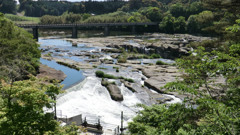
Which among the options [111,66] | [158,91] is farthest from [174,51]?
[158,91]

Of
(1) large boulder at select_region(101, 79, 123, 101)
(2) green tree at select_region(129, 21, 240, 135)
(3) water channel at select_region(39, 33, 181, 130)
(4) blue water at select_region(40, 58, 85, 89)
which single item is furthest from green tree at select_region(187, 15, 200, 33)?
(2) green tree at select_region(129, 21, 240, 135)

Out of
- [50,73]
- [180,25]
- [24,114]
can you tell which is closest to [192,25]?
[180,25]

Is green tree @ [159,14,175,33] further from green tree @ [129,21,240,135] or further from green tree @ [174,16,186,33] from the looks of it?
green tree @ [129,21,240,135]

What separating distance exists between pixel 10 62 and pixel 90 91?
12.6m

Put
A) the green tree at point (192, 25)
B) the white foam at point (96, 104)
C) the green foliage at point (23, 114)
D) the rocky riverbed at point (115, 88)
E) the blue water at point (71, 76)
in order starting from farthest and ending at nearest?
the green tree at point (192, 25), the blue water at point (71, 76), the rocky riverbed at point (115, 88), the white foam at point (96, 104), the green foliage at point (23, 114)

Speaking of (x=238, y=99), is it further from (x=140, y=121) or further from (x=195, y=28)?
(x=195, y=28)

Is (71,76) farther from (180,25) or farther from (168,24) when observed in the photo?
(168,24)

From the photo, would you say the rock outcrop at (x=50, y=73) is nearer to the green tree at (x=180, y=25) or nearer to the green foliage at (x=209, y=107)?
the green foliage at (x=209, y=107)

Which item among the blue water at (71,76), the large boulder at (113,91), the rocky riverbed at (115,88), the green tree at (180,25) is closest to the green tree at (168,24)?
the green tree at (180,25)

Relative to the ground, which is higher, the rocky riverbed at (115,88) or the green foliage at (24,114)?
the green foliage at (24,114)

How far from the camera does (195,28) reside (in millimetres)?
119625

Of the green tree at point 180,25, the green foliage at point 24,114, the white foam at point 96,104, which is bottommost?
the white foam at point 96,104

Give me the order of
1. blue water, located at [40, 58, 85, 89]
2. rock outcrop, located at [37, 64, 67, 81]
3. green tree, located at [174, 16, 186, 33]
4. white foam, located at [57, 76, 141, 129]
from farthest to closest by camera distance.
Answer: green tree, located at [174, 16, 186, 33]
rock outcrop, located at [37, 64, 67, 81]
blue water, located at [40, 58, 85, 89]
white foam, located at [57, 76, 141, 129]

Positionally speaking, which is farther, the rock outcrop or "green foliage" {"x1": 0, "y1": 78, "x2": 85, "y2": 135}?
the rock outcrop
